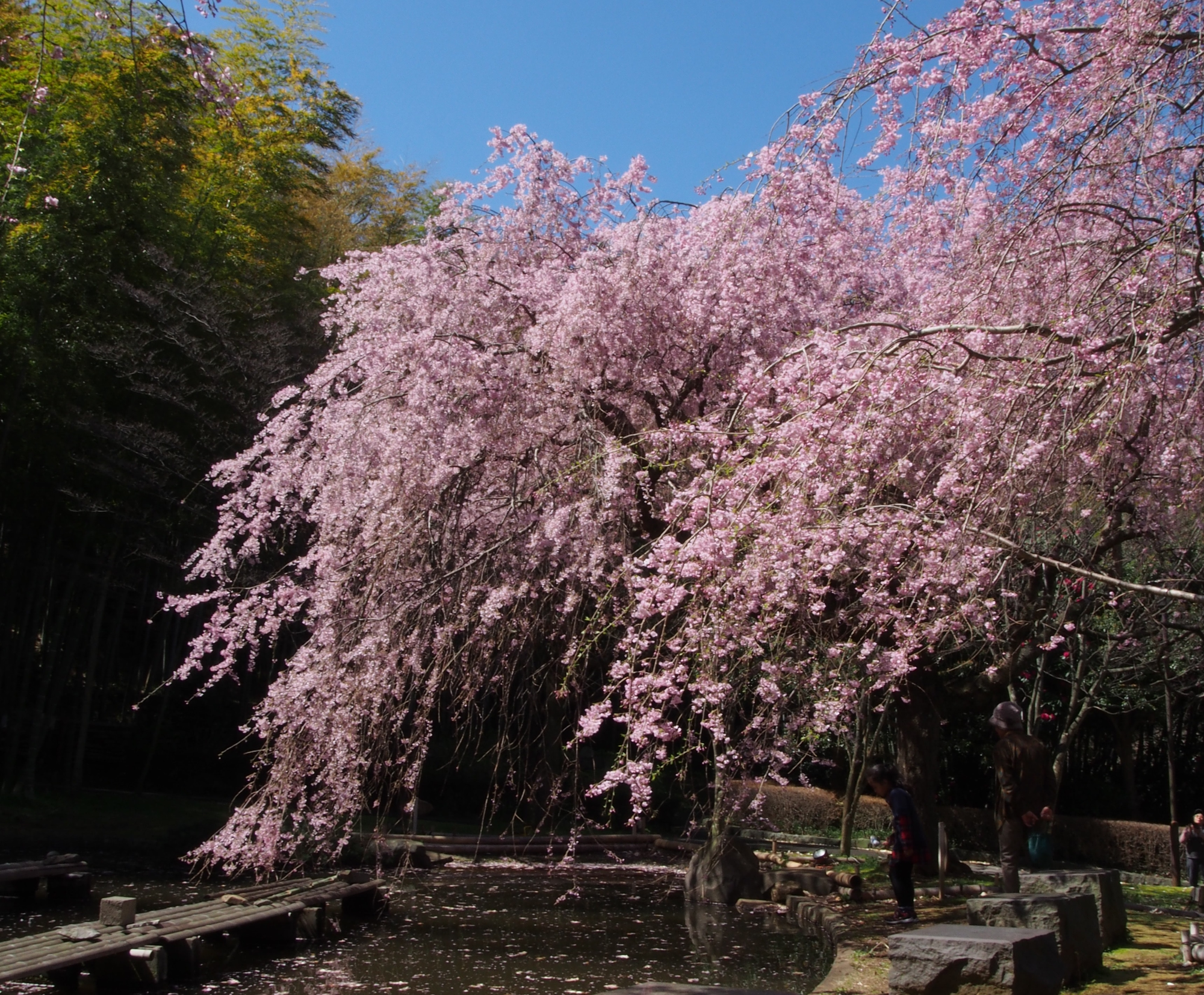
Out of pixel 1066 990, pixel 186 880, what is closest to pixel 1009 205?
pixel 1066 990

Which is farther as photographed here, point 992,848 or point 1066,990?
point 992,848

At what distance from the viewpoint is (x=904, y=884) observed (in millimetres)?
5965

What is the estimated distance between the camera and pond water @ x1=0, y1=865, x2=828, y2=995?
567cm

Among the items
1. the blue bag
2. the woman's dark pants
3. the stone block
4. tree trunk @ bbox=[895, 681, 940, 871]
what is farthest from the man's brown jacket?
the stone block

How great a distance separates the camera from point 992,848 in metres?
12.1

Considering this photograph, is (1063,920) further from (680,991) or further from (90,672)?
(90,672)

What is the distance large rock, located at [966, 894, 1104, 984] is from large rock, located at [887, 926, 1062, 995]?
357mm

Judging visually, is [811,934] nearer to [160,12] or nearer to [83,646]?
[160,12]

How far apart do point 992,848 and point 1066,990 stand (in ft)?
28.1

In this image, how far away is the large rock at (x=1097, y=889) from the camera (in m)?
5.02

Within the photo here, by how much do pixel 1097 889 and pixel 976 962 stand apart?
71.7 inches

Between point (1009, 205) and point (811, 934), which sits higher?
point (1009, 205)

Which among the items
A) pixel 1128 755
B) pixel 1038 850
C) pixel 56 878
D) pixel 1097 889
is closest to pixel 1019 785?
pixel 1038 850

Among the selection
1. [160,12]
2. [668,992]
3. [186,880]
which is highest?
[160,12]
